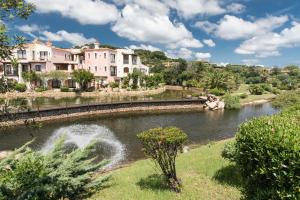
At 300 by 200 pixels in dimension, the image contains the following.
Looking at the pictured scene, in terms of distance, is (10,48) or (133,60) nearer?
(10,48)

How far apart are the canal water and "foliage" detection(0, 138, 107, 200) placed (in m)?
7.84

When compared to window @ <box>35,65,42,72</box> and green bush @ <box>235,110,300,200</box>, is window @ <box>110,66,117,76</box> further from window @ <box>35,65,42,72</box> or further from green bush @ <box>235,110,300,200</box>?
green bush @ <box>235,110,300,200</box>

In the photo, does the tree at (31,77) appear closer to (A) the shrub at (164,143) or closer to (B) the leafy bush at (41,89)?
(B) the leafy bush at (41,89)

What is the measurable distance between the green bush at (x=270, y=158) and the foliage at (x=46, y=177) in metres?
6.14

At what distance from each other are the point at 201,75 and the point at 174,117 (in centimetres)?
4689

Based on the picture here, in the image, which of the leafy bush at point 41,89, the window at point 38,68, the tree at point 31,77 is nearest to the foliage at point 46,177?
the leafy bush at point 41,89

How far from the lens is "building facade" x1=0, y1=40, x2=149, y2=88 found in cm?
6525

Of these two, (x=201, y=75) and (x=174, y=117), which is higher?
(x=201, y=75)

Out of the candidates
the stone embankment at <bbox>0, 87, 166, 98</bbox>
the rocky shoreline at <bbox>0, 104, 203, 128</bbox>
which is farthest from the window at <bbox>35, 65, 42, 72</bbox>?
the rocky shoreline at <bbox>0, 104, 203, 128</bbox>

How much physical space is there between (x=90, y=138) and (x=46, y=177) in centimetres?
1910

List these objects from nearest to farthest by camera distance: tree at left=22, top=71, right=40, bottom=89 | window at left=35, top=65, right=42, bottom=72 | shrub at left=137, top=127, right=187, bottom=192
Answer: shrub at left=137, top=127, right=187, bottom=192
tree at left=22, top=71, right=40, bottom=89
window at left=35, top=65, right=42, bottom=72

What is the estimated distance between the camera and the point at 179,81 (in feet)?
281

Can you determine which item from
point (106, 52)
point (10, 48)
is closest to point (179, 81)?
point (106, 52)

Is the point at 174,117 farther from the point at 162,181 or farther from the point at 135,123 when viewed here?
the point at 162,181
